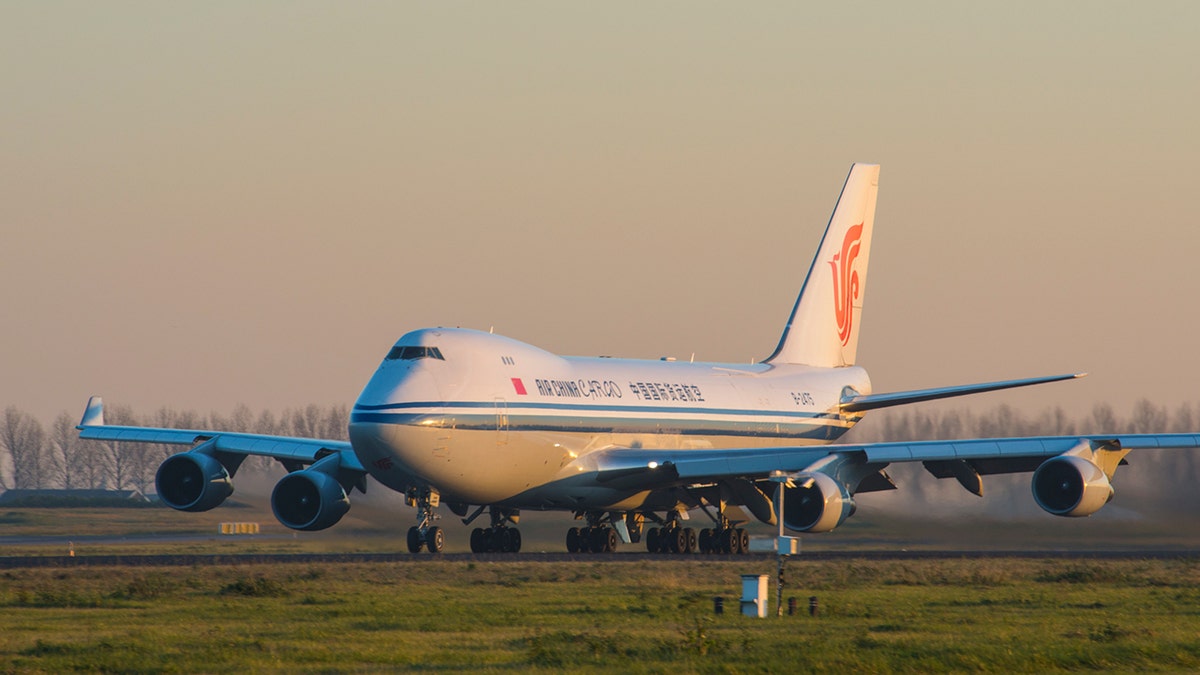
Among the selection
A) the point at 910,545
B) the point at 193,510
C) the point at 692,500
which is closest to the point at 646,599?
the point at 692,500

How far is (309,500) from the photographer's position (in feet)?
134

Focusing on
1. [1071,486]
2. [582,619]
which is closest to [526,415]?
[1071,486]

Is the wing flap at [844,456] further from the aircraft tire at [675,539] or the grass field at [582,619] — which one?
the grass field at [582,619]

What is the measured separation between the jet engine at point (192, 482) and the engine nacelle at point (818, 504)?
1409cm

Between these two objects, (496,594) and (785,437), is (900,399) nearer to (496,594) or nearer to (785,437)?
(785,437)

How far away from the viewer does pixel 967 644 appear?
66.9 feet

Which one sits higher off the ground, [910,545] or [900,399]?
[900,399]

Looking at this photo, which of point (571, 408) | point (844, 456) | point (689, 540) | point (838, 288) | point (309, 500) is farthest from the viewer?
point (838, 288)

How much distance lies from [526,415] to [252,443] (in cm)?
793

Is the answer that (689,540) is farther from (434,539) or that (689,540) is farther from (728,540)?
(434,539)

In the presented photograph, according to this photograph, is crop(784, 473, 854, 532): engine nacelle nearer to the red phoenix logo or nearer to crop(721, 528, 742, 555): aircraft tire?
crop(721, 528, 742, 555): aircraft tire

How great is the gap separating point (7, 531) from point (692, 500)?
3672 centimetres

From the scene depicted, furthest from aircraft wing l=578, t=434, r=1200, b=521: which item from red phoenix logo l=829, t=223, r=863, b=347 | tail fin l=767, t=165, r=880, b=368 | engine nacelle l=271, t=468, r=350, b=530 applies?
red phoenix logo l=829, t=223, r=863, b=347

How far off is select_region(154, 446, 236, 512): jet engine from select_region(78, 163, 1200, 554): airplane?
0.05 metres
